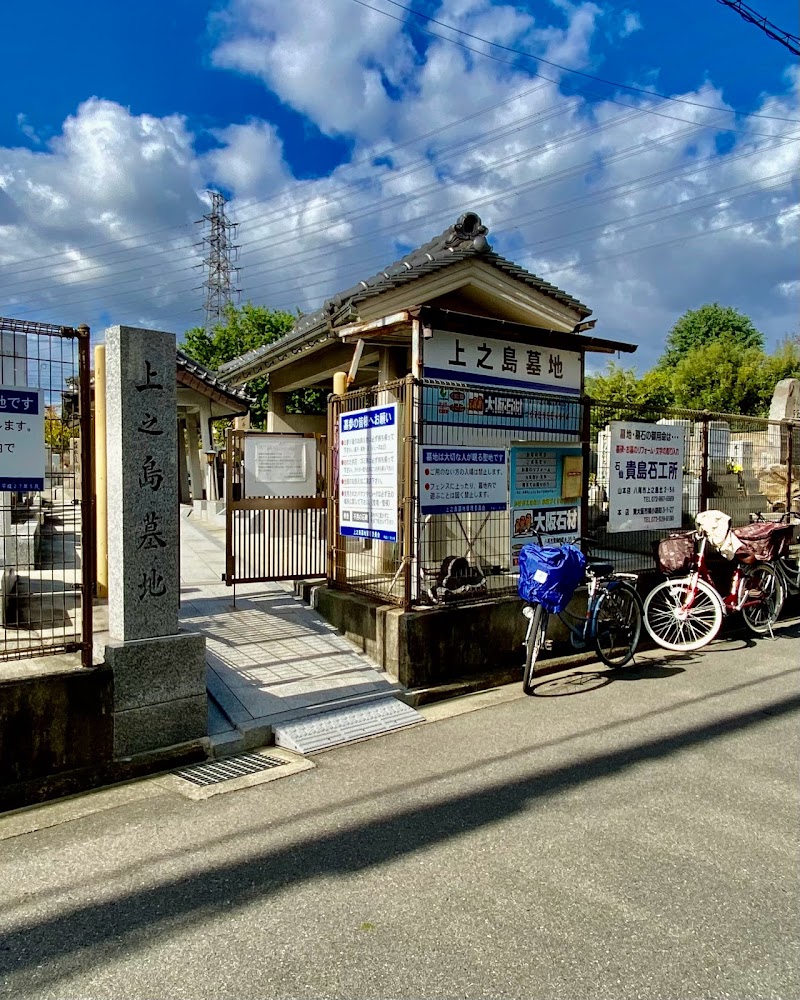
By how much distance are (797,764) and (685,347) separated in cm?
5220

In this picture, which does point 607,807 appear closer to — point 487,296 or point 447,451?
point 447,451

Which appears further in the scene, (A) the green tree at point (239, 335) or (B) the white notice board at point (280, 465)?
(A) the green tree at point (239, 335)

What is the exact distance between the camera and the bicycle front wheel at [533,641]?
5949 mm

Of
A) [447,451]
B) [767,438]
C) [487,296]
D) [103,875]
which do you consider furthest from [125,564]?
[767,438]

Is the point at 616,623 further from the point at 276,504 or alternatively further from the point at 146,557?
the point at 146,557

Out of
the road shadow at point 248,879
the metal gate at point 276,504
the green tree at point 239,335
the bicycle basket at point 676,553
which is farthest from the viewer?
the green tree at point 239,335

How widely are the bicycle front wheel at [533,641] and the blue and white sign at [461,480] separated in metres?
1.14

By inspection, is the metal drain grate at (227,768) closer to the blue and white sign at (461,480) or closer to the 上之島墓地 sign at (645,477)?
the blue and white sign at (461,480)

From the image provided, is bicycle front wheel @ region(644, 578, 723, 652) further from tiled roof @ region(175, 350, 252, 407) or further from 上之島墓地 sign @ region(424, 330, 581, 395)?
tiled roof @ region(175, 350, 252, 407)

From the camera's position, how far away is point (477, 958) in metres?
2.58

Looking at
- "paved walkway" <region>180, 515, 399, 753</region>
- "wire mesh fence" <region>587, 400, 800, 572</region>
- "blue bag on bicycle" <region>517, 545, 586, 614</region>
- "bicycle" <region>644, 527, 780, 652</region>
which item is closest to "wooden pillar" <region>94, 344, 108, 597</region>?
"paved walkway" <region>180, 515, 399, 753</region>

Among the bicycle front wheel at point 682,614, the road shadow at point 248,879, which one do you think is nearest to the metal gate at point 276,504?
the bicycle front wheel at point 682,614

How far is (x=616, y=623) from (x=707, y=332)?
4997 cm

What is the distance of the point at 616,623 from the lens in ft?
22.5
